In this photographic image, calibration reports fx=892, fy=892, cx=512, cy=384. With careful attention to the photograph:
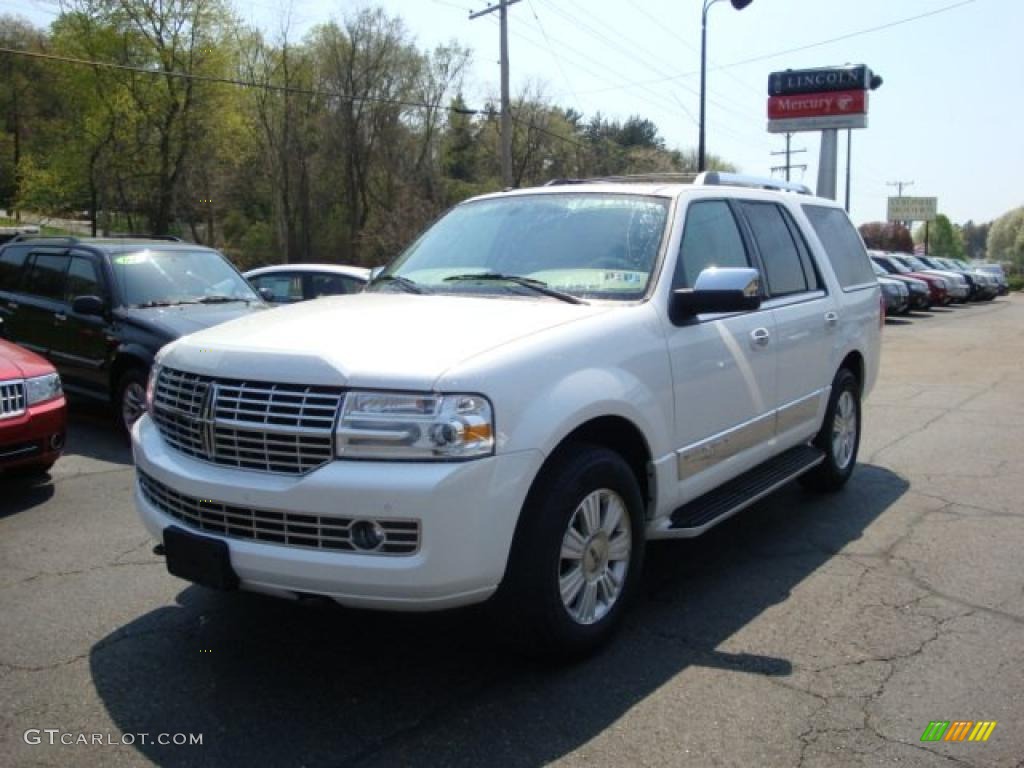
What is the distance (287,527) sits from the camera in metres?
3.12

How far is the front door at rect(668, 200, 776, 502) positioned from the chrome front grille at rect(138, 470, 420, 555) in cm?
158

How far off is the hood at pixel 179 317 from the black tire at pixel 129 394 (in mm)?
415

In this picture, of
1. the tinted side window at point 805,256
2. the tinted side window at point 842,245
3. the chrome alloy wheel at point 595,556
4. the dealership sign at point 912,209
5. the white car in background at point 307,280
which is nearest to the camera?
the chrome alloy wheel at point 595,556

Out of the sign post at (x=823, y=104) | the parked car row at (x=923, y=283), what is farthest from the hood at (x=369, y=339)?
the sign post at (x=823, y=104)

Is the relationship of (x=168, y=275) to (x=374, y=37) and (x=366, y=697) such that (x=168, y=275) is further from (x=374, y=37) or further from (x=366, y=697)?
(x=374, y=37)

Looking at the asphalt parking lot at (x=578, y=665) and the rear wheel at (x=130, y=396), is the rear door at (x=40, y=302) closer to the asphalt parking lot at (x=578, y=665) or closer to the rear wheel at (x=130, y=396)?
the rear wheel at (x=130, y=396)

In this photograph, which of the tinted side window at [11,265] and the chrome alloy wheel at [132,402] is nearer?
the chrome alloy wheel at [132,402]

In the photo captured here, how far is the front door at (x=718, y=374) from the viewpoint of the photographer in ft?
13.6

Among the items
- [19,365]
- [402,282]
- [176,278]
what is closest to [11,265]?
[176,278]

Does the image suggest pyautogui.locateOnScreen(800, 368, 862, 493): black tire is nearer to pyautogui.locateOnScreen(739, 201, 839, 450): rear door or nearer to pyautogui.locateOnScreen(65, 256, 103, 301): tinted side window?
pyautogui.locateOnScreen(739, 201, 839, 450): rear door

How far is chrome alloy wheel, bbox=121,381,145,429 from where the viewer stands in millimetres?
7574

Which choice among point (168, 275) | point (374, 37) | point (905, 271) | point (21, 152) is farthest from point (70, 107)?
point (168, 275)

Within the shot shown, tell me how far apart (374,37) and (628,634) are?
2118 inches

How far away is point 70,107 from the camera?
141 feet
